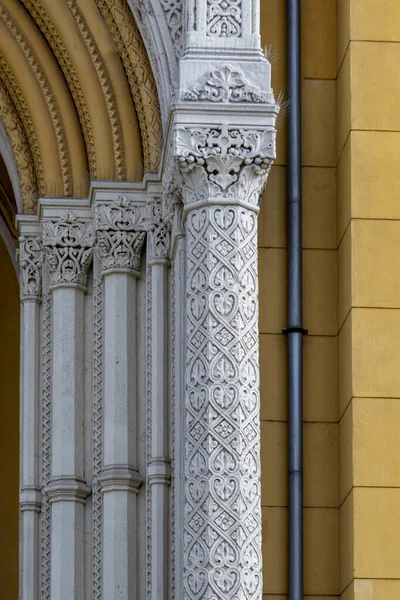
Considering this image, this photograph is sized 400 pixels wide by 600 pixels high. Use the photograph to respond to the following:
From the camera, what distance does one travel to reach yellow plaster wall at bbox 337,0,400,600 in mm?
9867

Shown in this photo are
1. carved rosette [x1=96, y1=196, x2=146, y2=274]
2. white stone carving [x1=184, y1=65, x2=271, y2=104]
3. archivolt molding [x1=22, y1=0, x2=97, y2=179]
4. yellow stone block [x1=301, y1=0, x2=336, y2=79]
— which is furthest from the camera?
archivolt molding [x1=22, y1=0, x2=97, y2=179]

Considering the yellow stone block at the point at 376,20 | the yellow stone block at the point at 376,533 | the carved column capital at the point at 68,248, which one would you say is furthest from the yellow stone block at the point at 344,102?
the yellow stone block at the point at 376,533

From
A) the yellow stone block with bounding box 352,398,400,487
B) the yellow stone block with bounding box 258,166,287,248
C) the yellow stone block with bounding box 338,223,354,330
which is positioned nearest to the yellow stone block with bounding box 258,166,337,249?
the yellow stone block with bounding box 258,166,287,248

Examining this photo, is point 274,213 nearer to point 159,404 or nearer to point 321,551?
point 159,404

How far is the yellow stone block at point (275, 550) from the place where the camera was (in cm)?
1012

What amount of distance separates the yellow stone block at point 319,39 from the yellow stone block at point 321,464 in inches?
78.1

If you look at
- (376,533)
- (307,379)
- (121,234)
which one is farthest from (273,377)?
(121,234)

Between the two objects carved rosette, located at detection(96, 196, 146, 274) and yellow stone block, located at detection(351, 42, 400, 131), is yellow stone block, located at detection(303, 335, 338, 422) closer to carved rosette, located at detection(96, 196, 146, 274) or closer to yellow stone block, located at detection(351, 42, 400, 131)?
yellow stone block, located at detection(351, 42, 400, 131)

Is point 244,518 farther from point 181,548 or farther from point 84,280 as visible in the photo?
point 84,280

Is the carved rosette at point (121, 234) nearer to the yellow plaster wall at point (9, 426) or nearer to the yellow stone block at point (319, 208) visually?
the yellow stone block at point (319, 208)

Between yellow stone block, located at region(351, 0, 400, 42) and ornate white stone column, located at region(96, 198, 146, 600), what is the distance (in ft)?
5.48

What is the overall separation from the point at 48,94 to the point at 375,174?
224 centimetres

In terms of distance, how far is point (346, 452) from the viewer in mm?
10070

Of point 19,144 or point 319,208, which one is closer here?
point 319,208
